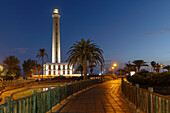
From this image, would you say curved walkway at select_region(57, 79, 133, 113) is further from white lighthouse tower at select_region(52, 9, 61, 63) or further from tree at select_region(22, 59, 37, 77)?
white lighthouse tower at select_region(52, 9, 61, 63)

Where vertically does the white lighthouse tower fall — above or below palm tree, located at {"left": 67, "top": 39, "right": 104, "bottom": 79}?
above

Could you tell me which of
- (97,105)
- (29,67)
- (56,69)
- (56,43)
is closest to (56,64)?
(56,69)

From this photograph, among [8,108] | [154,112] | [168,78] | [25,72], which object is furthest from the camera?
[25,72]

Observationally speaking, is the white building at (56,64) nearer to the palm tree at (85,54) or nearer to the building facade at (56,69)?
the building facade at (56,69)

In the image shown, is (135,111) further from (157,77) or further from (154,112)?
(157,77)

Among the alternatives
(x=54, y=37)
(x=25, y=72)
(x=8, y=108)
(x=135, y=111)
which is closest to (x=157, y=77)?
(x=135, y=111)

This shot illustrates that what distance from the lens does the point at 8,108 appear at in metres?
4.32

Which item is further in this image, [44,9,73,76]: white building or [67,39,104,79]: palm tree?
[44,9,73,76]: white building

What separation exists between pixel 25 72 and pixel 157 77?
80.0 m

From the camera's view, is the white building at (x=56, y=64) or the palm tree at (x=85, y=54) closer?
the palm tree at (x=85, y=54)

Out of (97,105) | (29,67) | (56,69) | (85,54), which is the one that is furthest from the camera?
(56,69)

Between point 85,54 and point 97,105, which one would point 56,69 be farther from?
point 97,105

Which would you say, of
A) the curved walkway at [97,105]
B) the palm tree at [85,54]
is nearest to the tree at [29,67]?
the palm tree at [85,54]

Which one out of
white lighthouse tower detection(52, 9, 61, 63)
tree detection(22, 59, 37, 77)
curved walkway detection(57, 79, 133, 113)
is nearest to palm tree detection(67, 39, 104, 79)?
curved walkway detection(57, 79, 133, 113)
